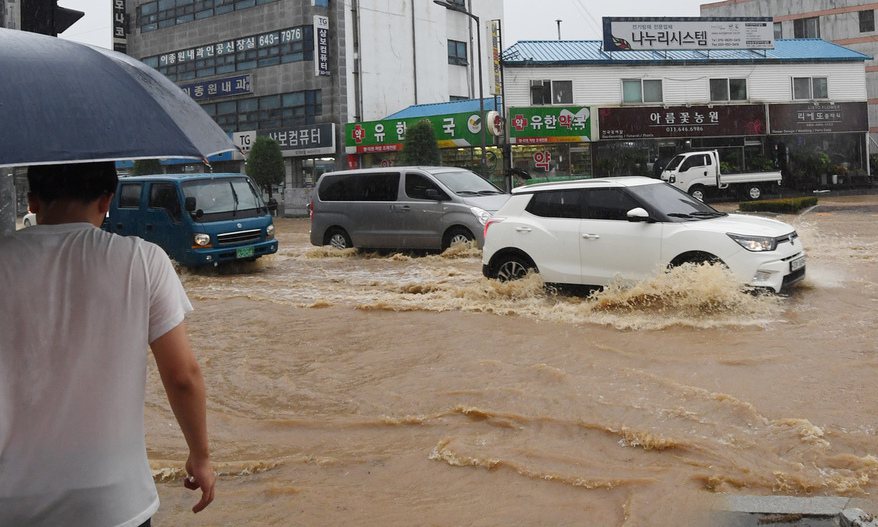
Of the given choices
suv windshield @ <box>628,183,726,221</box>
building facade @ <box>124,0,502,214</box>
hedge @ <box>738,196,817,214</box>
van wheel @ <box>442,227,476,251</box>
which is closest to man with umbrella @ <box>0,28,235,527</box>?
suv windshield @ <box>628,183,726,221</box>

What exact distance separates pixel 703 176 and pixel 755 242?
79.4 feet

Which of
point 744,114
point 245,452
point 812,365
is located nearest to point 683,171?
point 744,114

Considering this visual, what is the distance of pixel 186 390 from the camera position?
2.57 m

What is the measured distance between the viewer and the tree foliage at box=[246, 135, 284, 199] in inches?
1558

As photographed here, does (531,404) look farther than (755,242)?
No

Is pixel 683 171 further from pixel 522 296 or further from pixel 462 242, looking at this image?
pixel 522 296

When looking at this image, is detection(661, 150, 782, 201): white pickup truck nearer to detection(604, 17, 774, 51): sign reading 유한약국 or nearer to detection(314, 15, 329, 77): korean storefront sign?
detection(604, 17, 774, 51): sign reading 유한약국

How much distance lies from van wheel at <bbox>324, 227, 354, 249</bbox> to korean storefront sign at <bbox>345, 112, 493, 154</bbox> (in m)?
17.6

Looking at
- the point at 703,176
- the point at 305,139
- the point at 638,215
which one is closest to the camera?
the point at 638,215

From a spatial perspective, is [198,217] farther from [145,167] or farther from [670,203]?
[145,167]

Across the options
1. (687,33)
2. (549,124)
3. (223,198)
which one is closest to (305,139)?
(549,124)

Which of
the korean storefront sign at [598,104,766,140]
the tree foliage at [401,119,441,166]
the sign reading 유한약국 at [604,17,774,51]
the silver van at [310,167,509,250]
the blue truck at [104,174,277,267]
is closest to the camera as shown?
the blue truck at [104,174,277,267]

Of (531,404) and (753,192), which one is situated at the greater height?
(753,192)

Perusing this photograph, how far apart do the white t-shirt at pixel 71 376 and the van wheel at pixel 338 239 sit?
15.5 meters
